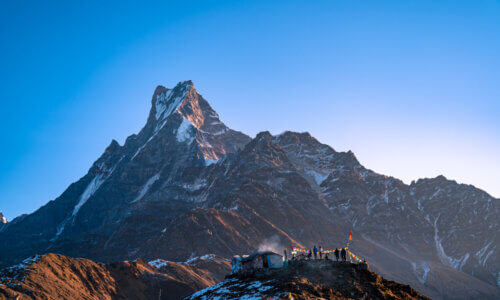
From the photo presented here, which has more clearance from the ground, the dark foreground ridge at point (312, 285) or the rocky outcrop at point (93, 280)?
the dark foreground ridge at point (312, 285)

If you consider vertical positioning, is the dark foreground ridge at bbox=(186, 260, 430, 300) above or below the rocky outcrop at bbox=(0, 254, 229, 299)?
above

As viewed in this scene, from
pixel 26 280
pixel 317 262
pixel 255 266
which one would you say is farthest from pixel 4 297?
pixel 317 262

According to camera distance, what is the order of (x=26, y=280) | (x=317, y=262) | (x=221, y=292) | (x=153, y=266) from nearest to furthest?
(x=221, y=292), (x=317, y=262), (x=26, y=280), (x=153, y=266)

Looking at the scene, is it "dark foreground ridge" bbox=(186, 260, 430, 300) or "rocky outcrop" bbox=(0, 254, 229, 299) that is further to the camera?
"rocky outcrop" bbox=(0, 254, 229, 299)

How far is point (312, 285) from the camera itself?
63.8 m

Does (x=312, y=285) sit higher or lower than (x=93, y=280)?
higher

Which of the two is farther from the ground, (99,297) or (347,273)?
(347,273)

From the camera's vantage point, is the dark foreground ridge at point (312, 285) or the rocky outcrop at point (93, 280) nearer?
the dark foreground ridge at point (312, 285)

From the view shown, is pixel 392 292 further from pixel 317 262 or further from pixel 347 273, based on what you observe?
pixel 317 262

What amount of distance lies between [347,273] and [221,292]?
19.5 meters

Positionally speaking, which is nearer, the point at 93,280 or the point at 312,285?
the point at 312,285

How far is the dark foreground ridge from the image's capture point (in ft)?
200

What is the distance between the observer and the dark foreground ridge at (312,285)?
60.8 m

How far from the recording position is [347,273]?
7069 cm
